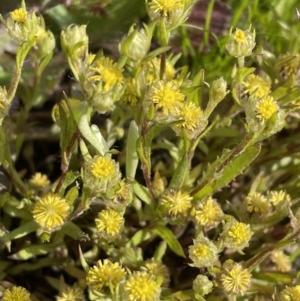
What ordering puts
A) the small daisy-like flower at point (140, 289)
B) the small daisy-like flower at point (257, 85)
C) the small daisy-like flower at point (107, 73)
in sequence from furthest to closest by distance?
the small daisy-like flower at point (257, 85) < the small daisy-like flower at point (107, 73) < the small daisy-like flower at point (140, 289)

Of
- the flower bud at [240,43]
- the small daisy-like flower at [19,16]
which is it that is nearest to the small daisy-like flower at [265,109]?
the flower bud at [240,43]

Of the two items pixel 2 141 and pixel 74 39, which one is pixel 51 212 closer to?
pixel 2 141

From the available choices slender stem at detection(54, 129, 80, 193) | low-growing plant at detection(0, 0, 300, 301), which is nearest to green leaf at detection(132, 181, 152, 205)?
low-growing plant at detection(0, 0, 300, 301)

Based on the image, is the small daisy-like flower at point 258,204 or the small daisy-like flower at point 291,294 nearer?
the small daisy-like flower at point 291,294

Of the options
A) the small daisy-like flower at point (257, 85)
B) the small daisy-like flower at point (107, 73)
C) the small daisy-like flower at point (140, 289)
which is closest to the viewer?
the small daisy-like flower at point (140, 289)

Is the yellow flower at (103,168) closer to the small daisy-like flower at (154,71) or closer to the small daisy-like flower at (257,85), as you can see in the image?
the small daisy-like flower at (154,71)

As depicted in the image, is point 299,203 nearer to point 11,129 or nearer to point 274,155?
point 274,155

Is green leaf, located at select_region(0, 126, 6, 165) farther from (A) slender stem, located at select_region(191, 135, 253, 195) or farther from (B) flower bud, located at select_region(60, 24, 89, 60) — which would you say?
(A) slender stem, located at select_region(191, 135, 253, 195)
